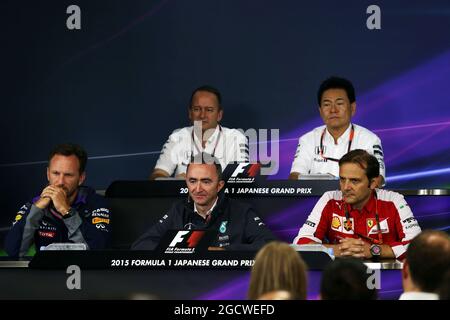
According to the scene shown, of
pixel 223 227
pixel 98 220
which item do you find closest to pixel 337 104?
pixel 223 227

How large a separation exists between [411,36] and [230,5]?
1.55m

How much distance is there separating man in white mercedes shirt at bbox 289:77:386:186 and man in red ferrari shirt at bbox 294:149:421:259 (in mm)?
917

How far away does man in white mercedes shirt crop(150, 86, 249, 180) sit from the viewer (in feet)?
22.2

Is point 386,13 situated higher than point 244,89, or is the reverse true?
point 386,13

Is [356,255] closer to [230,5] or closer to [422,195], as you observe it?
[422,195]

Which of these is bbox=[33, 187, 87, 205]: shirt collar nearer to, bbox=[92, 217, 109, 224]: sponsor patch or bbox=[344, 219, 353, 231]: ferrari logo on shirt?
bbox=[92, 217, 109, 224]: sponsor patch

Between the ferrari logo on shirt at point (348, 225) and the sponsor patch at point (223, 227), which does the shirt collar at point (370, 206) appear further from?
the sponsor patch at point (223, 227)

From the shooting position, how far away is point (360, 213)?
5387mm

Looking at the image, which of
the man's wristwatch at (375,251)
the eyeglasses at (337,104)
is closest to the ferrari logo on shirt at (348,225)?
the man's wristwatch at (375,251)

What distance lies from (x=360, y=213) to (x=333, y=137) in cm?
135

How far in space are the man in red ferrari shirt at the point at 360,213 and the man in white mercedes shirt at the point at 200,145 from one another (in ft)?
4.94

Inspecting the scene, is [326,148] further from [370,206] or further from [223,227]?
[223,227]
